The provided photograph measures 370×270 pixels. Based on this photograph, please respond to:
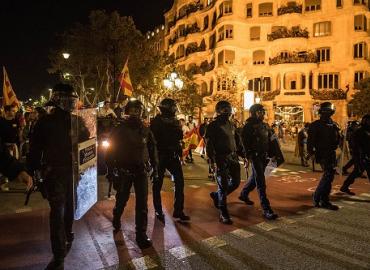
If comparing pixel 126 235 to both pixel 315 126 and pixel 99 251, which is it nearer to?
pixel 99 251

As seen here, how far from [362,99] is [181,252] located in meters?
36.1

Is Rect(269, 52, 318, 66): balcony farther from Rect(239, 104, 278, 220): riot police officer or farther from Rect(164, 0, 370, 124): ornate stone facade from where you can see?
Rect(239, 104, 278, 220): riot police officer

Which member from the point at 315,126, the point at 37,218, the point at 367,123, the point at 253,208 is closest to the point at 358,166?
the point at 367,123

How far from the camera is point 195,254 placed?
5293 mm

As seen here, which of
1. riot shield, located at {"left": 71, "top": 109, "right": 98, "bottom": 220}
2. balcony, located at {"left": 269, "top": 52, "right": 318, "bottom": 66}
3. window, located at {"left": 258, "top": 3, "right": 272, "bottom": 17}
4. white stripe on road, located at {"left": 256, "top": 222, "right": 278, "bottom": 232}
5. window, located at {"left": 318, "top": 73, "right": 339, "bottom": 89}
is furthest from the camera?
window, located at {"left": 258, "top": 3, "right": 272, "bottom": 17}

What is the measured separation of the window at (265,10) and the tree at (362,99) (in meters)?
13.8

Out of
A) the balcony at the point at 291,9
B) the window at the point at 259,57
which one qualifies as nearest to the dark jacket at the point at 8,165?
the balcony at the point at 291,9

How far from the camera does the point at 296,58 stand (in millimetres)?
43406

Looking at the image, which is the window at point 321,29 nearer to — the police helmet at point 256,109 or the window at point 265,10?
the window at point 265,10

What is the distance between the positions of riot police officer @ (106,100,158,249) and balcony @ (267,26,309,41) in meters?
41.3

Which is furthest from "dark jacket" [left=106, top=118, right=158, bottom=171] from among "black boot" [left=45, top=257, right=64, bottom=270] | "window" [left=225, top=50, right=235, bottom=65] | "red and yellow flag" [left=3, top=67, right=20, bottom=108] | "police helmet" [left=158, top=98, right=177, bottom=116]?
"window" [left=225, top=50, right=235, bottom=65]

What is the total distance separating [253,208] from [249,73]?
134ft

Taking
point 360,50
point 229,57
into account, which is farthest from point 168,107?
point 229,57

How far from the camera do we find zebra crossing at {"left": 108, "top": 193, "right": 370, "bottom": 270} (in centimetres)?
492
